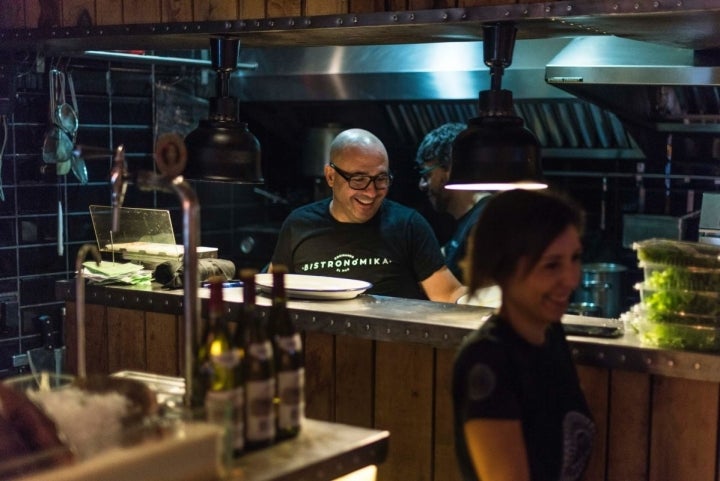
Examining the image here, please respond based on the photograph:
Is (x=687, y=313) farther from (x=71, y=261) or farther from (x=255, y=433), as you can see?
(x=71, y=261)

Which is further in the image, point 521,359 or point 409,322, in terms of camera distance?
point 409,322

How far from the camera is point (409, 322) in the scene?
335 centimetres

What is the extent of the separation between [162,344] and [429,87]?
2.68 m

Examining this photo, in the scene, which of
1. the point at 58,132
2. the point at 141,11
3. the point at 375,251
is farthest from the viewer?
the point at 58,132

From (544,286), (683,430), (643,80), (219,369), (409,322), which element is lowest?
(683,430)

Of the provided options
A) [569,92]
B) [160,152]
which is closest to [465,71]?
[569,92]

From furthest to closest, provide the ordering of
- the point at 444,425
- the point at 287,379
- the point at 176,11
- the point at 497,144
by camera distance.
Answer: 1. the point at 176,11
2. the point at 444,425
3. the point at 497,144
4. the point at 287,379

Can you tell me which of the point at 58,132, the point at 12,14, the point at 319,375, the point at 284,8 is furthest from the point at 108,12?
the point at 319,375

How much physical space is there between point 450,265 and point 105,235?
1.70m

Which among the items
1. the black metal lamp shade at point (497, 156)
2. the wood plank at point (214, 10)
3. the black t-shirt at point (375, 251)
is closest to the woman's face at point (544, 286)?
the black metal lamp shade at point (497, 156)

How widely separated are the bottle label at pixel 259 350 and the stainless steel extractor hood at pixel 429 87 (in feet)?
12.2

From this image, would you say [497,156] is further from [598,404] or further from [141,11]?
[141,11]

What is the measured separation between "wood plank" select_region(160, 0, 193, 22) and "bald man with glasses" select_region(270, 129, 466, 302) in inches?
35.0

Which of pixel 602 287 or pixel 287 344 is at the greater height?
pixel 287 344
